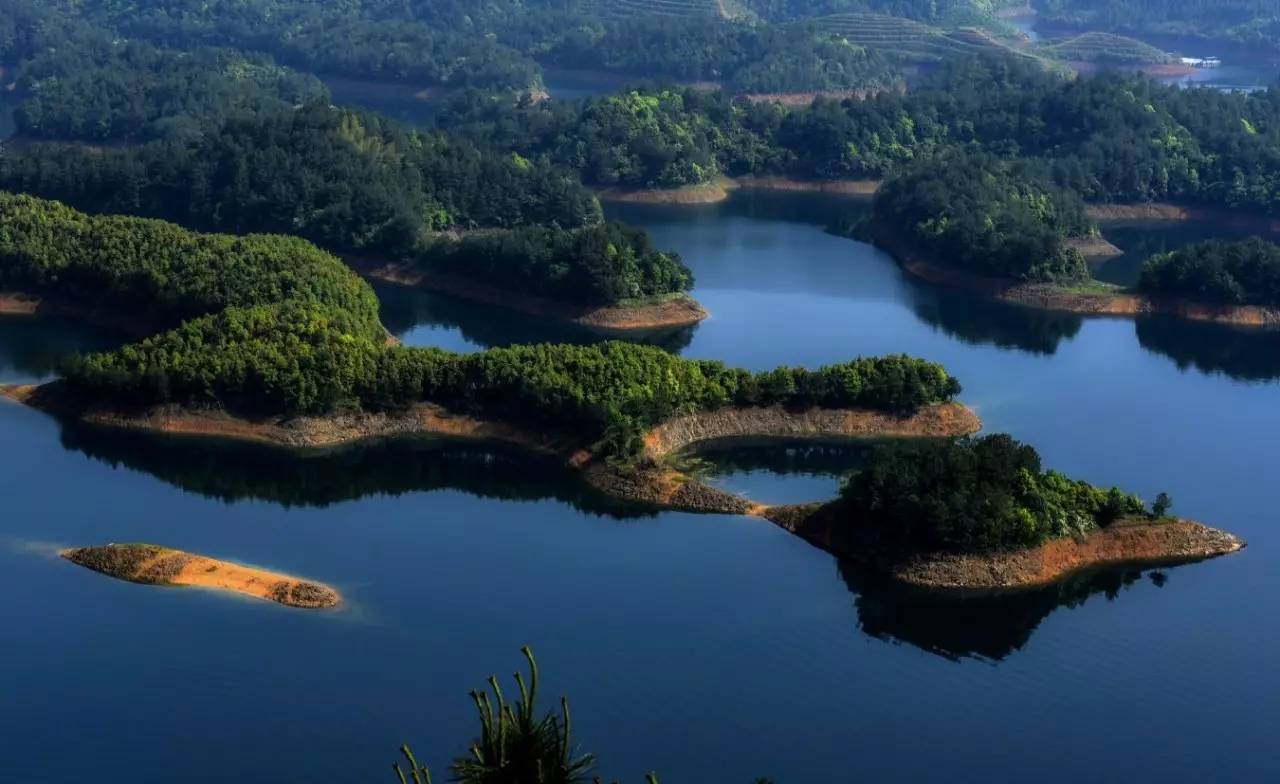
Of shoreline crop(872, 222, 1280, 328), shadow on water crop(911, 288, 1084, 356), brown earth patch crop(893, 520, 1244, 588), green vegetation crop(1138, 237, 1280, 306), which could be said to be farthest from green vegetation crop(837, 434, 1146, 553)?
green vegetation crop(1138, 237, 1280, 306)

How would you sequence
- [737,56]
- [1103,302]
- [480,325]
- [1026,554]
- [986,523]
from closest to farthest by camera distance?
[986,523], [1026,554], [480,325], [1103,302], [737,56]

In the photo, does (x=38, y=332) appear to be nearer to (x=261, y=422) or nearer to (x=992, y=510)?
(x=261, y=422)

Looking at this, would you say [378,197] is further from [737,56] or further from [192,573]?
[737,56]

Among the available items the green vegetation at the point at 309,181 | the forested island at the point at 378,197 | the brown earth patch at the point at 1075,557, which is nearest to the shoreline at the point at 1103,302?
the forested island at the point at 378,197

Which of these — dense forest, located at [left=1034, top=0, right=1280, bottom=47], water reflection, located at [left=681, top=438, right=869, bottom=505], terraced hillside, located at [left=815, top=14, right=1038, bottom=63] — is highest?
dense forest, located at [left=1034, top=0, right=1280, bottom=47]

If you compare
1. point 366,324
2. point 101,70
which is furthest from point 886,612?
point 101,70

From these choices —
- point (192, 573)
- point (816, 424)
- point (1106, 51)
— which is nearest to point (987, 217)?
point (816, 424)

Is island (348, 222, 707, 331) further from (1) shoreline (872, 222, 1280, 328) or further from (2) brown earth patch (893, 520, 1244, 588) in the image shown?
(2) brown earth patch (893, 520, 1244, 588)
